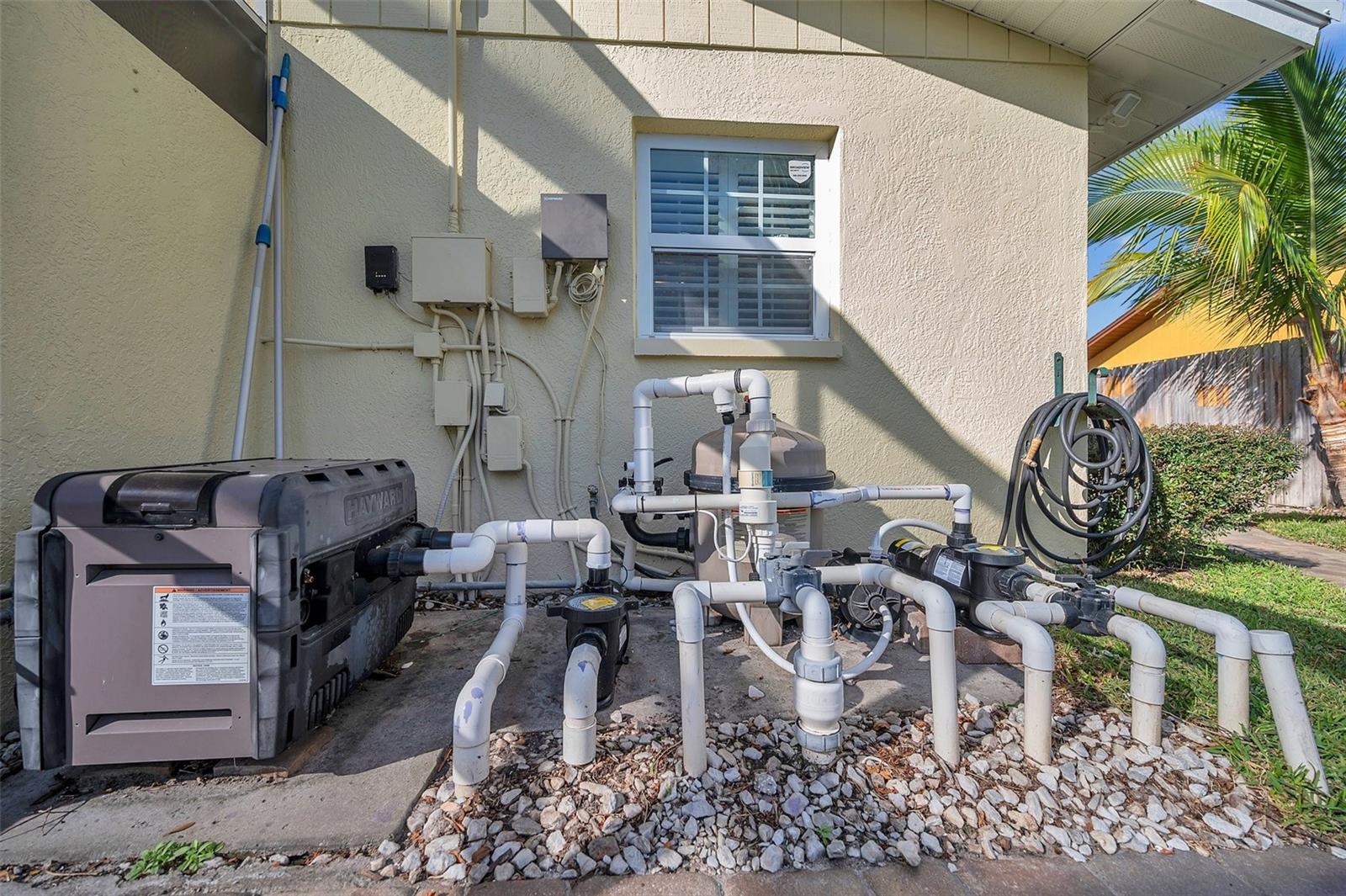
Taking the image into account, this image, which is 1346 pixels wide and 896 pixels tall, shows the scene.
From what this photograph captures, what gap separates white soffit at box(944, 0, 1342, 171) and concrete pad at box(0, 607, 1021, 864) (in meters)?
3.26

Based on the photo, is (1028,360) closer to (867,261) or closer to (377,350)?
(867,261)

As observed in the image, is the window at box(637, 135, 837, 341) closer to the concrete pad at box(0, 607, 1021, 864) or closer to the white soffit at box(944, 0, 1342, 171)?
the white soffit at box(944, 0, 1342, 171)

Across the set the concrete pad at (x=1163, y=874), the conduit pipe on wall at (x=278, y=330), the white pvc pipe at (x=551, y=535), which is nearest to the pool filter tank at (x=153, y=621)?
the white pvc pipe at (x=551, y=535)

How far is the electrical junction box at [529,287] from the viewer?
2.77 meters

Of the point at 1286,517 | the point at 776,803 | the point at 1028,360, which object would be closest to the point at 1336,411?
the point at 1286,517

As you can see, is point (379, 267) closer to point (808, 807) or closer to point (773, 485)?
point (773, 485)

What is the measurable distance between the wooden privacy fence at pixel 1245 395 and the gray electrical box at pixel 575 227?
22.5 ft

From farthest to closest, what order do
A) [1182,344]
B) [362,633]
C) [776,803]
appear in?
[1182,344]
[362,633]
[776,803]

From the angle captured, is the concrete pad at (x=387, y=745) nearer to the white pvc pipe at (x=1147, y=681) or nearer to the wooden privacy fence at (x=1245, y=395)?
the white pvc pipe at (x=1147, y=681)

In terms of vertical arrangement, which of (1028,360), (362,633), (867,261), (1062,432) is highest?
(867,261)

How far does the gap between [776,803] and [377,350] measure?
2774mm

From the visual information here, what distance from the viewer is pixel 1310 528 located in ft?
15.6

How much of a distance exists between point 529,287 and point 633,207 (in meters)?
0.74

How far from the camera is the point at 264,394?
2.71 m
